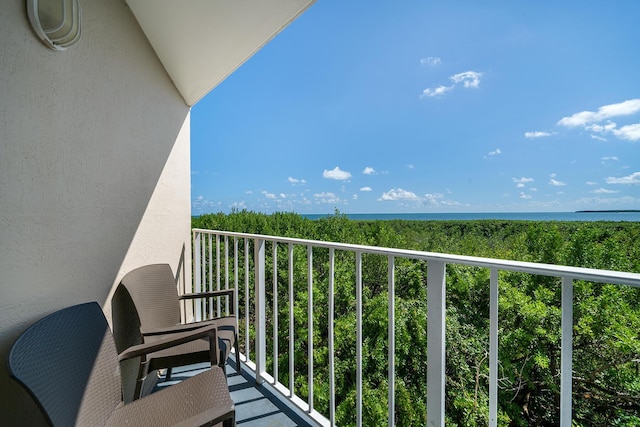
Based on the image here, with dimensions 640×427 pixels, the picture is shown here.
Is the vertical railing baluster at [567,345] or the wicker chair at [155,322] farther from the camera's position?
the wicker chair at [155,322]

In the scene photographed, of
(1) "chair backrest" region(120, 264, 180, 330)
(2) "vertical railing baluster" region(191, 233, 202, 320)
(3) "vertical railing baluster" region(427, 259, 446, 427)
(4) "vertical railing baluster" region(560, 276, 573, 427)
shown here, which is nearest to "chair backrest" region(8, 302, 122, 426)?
(1) "chair backrest" region(120, 264, 180, 330)

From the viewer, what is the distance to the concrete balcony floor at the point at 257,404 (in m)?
2.04

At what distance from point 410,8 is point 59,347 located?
13387mm

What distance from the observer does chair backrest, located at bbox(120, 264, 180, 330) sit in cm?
209

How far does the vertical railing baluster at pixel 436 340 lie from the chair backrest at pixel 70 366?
1447mm

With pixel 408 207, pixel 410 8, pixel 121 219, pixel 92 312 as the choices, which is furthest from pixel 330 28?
pixel 408 207

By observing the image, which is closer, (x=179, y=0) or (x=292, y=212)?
(x=179, y=0)

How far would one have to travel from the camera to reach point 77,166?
165 cm

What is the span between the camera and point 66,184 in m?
1.56

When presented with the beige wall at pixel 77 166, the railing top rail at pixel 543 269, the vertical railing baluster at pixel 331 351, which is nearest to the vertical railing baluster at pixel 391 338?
the railing top rail at pixel 543 269

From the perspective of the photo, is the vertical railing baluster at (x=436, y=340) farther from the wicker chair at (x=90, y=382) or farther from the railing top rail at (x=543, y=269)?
the wicker chair at (x=90, y=382)

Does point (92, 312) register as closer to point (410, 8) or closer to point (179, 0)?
point (179, 0)

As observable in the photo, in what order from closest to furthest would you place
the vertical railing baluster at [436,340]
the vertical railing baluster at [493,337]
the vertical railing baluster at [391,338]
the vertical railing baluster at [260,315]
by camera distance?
the vertical railing baluster at [493,337] → the vertical railing baluster at [436,340] → the vertical railing baluster at [391,338] → the vertical railing baluster at [260,315]

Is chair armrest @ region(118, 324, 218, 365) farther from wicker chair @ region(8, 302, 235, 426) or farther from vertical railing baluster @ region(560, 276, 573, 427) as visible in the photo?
vertical railing baluster @ region(560, 276, 573, 427)
